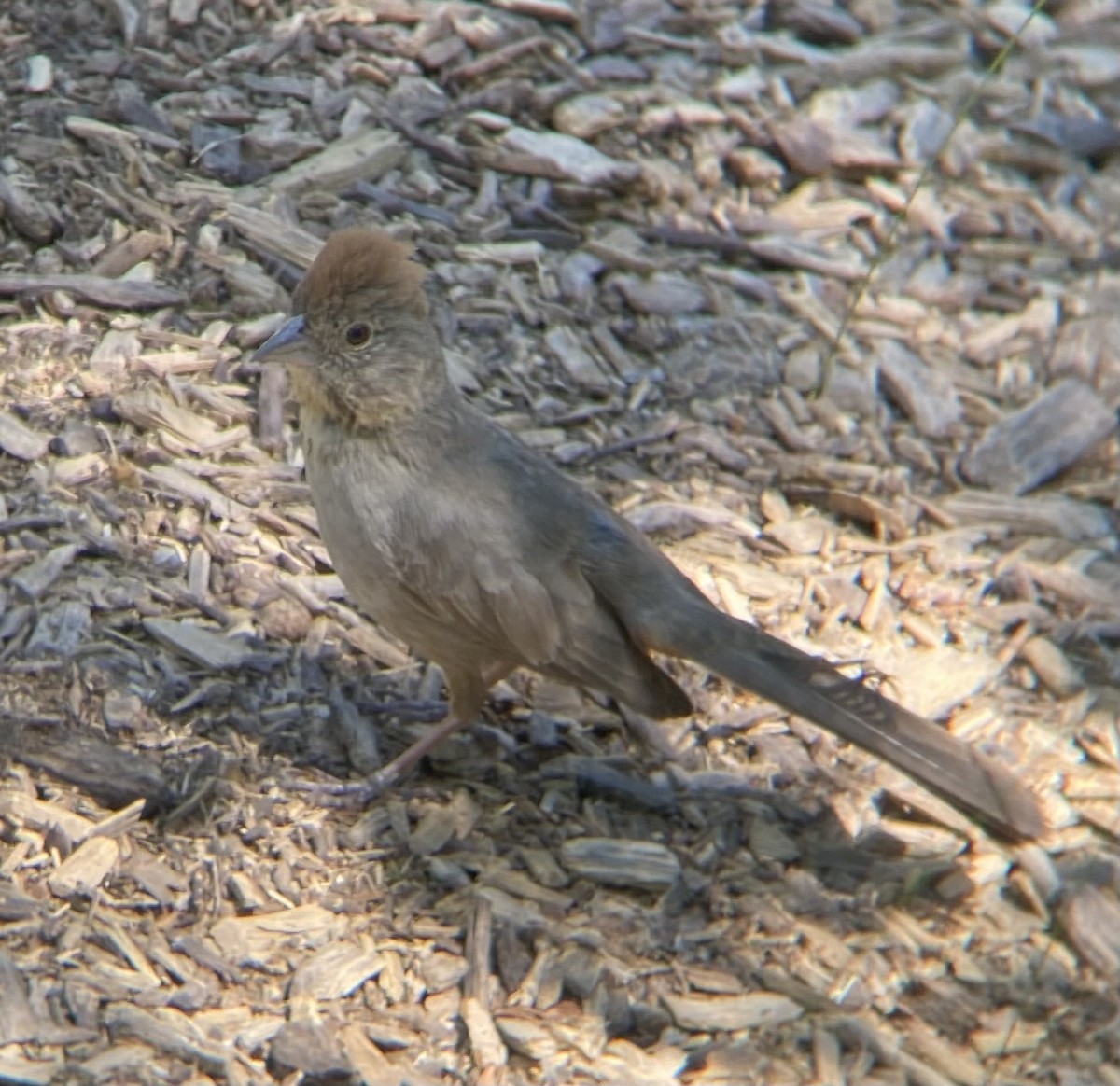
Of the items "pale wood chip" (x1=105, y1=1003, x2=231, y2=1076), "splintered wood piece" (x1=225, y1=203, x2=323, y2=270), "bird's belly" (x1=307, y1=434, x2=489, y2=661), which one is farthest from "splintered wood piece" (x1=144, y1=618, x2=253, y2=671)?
"splintered wood piece" (x1=225, y1=203, x2=323, y2=270)

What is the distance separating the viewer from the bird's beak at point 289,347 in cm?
558

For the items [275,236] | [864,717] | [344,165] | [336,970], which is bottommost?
[336,970]

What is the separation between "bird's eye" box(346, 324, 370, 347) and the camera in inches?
223

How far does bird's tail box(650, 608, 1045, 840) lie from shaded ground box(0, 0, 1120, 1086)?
0.36m

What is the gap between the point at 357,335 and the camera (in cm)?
568

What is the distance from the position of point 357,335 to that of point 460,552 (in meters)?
0.80

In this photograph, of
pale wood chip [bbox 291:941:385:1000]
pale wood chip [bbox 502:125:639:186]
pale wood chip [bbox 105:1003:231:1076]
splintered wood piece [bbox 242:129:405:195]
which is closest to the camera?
pale wood chip [bbox 105:1003:231:1076]

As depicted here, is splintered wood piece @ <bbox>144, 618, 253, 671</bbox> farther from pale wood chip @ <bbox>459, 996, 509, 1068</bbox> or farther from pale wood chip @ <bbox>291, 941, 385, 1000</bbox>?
pale wood chip @ <bbox>459, 996, 509, 1068</bbox>

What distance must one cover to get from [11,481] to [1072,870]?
3.80 m

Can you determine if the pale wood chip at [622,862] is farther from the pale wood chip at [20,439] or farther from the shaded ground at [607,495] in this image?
the pale wood chip at [20,439]

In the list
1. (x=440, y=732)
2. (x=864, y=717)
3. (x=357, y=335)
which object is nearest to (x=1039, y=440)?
(x=864, y=717)

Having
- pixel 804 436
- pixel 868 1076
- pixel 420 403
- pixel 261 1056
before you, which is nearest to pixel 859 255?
pixel 804 436

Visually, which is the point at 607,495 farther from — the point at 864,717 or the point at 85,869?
the point at 85,869

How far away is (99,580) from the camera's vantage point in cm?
579
